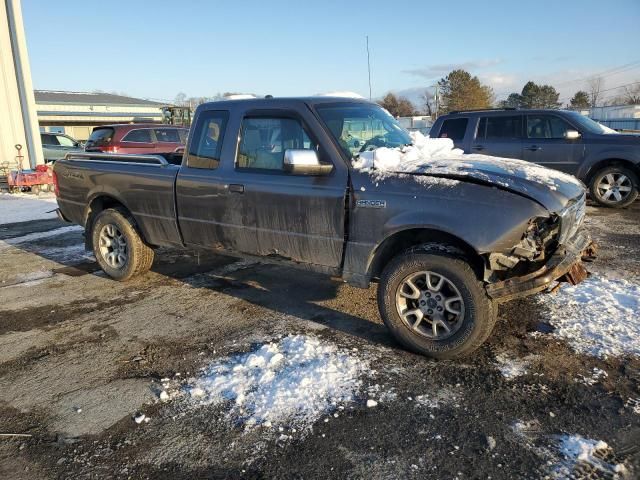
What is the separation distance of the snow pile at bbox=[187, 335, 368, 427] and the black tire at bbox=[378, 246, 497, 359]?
414 mm

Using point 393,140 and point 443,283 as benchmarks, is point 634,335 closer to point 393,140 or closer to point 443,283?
point 443,283

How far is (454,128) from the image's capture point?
10.2 m

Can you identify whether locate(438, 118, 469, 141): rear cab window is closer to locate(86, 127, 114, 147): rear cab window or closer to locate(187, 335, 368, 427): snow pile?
locate(187, 335, 368, 427): snow pile

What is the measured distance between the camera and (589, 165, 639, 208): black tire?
8.87 m

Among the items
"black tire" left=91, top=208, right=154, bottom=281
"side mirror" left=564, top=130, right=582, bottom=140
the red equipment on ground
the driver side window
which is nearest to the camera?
"black tire" left=91, top=208, right=154, bottom=281

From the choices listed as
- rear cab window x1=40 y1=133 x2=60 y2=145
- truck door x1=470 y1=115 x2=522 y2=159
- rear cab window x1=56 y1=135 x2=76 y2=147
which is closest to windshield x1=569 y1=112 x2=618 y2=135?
truck door x1=470 y1=115 x2=522 y2=159

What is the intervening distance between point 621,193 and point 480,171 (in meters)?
7.17

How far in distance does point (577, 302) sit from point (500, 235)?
1838 mm

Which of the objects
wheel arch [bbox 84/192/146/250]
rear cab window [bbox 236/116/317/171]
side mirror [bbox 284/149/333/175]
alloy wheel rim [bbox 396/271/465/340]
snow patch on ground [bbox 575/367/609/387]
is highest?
rear cab window [bbox 236/116/317/171]

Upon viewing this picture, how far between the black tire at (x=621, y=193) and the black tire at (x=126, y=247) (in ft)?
26.3

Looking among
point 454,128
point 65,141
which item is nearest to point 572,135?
point 454,128

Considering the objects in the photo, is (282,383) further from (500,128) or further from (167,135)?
(167,135)

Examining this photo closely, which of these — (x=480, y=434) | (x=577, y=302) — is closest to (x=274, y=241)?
(x=480, y=434)

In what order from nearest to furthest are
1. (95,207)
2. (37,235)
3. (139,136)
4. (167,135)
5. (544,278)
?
(544,278) < (95,207) < (37,235) < (139,136) < (167,135)
